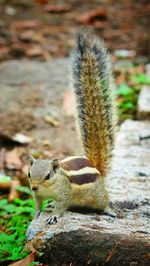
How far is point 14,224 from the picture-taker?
4309 millimetres

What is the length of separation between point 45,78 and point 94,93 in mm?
3458

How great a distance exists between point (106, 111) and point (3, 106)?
108 inches

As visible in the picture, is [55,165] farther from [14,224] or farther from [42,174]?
[14,224]

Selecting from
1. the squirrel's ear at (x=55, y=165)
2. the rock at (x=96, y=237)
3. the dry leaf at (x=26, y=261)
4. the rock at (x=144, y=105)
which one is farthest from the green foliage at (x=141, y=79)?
the dry leaf at (x=26, y=261)

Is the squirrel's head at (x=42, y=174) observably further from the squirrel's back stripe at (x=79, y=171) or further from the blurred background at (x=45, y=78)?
the blurred background at (x=45, y=78)

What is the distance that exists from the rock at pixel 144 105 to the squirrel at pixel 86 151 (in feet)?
5.24

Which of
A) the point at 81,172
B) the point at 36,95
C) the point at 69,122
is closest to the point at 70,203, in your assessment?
the point at 81,172

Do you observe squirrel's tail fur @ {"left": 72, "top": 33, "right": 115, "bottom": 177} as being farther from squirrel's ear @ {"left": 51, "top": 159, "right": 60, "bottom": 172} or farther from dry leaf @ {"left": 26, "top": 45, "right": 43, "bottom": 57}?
dry leaf @ {"left": 26, "top": 45, "right": 43, "bottom": 57}

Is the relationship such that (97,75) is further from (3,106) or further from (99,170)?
(3,106)

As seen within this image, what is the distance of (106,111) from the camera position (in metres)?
4.13

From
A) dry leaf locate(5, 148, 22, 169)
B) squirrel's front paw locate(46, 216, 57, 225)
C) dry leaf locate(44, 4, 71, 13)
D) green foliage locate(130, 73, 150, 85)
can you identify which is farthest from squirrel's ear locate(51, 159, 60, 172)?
dry leaf locate(44, 4, 71, 13)

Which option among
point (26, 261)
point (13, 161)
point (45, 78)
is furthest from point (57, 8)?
point (26, 261)

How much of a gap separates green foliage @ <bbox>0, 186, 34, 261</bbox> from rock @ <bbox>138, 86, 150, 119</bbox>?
1585 mm

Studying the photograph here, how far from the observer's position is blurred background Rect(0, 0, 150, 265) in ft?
17.1
